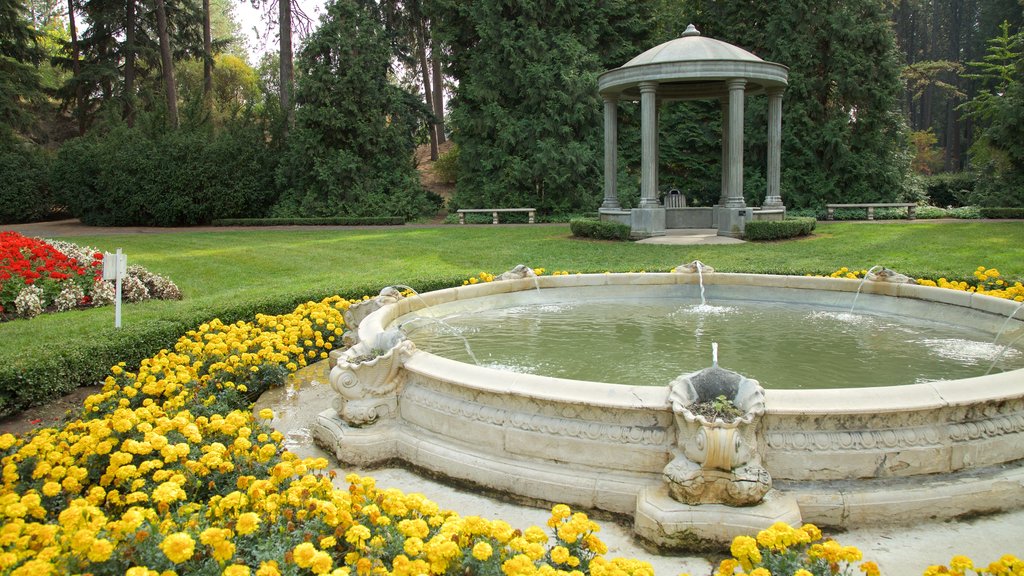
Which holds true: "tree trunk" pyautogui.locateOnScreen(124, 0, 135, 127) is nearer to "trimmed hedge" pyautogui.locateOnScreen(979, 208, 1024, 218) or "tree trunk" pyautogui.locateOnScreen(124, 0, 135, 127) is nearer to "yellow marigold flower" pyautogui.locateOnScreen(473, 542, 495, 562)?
"trimmed hedge" pyautogui.locateOnScreen(979, 208, 1024, 218)

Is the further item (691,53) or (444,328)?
(691,53)

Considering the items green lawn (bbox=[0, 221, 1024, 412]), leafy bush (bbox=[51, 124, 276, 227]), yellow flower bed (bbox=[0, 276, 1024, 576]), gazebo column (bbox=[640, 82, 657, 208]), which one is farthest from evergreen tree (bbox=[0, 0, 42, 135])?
yellow flower bed (bbox=[0, 276, 1024, 576])

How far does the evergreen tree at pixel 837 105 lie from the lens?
87.7 feet

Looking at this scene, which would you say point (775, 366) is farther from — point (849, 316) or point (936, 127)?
point (936, 127)

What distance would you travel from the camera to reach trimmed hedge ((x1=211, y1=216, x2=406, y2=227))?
26344mm

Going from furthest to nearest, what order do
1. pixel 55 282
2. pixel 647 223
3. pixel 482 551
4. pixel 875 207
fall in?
pixel 875 207, pixel 647 223, pixel 55 282, pixel 482 551

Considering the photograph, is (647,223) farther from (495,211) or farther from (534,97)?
(534,97)

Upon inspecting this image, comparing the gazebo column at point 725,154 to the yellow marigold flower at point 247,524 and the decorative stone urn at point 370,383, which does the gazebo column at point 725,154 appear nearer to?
the decorative stone urn at point 370,383

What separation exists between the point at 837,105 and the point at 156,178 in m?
25.3

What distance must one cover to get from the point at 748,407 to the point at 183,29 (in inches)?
1471

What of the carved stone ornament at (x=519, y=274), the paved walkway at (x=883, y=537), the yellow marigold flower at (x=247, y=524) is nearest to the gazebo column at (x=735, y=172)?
the carved stone ornament at (x=519, y=274)

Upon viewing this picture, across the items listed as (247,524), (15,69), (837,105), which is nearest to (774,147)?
(837,105)

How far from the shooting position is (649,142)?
1977 cm

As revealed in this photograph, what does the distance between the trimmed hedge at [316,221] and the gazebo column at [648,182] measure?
9.81 metres
